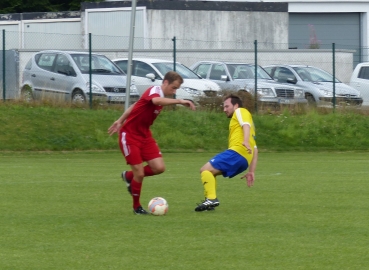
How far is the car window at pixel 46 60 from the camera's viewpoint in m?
25.6

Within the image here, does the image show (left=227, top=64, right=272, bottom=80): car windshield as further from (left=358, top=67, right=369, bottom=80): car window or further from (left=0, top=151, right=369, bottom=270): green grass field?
(left=0, top=151, right=369, bottom=270): green grass field

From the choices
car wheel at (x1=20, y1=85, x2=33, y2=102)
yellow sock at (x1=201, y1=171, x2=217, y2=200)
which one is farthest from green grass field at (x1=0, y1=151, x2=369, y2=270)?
car wheel at (x1=20, y1=85, x2=33, y2=102)

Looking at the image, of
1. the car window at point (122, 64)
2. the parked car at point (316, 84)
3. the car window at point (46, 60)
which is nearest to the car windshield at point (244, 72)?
the parked car at point (316, 84)

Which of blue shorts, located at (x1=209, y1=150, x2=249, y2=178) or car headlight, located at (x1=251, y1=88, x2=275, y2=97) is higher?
car headlight, located at (x1=251, y1=88, x2=275, y2=97)

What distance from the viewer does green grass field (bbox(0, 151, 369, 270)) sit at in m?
7.71

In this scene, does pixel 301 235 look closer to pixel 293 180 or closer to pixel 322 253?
pixel 322 253

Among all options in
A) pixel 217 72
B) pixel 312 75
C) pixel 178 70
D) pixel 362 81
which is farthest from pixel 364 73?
pixel 178 70

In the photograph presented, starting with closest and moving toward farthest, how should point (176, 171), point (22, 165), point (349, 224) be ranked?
point (349, 224), point (176, 171), point (22, 165)

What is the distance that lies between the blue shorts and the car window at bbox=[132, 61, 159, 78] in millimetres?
15884

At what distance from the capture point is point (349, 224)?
965 cm

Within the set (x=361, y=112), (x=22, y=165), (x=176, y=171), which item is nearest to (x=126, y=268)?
(x=176, y=171)

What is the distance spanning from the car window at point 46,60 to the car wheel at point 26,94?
0.78 m

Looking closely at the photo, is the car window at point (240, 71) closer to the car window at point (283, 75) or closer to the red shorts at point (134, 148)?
the car window at point (283, 75)

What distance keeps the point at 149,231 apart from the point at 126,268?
189 centimetres
